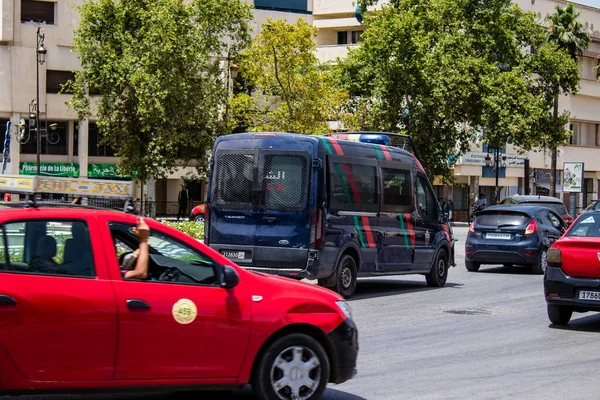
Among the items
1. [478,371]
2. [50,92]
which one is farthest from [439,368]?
[50,92]

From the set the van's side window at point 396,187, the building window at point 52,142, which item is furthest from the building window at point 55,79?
the van's side window at point 396,187

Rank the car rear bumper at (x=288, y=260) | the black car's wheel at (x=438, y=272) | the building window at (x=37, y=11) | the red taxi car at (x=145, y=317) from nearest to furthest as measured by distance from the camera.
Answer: the red taxi car at (x=145, y=317) → the car rear bumper at (x=288, y=260) → the black car's wheel at (x=438, y=272) → the building window at (x=37, y=11)

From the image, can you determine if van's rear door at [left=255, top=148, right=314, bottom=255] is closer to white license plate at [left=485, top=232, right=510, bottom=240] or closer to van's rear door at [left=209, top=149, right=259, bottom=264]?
van's rear door at [left=209, top=149, right=259, bottom=264]

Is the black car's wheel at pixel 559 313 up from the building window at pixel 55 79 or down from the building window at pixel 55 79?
down

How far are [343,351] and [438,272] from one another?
12.5 m

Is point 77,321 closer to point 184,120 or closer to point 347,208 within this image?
point 347,208

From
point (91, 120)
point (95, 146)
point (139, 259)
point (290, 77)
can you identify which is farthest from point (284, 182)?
point (95, 146)

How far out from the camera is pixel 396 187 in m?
18.4

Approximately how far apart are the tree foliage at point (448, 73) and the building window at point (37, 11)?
19.1 meters

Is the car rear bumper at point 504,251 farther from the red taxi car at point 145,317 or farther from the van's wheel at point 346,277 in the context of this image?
the red taxi car at point 145,317

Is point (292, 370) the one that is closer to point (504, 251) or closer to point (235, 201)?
point (235, 201)

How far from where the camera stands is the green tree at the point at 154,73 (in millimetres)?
52219

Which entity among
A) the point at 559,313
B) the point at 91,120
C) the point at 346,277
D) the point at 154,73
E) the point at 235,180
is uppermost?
the point at 154,73

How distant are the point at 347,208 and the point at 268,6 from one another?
184 ft
